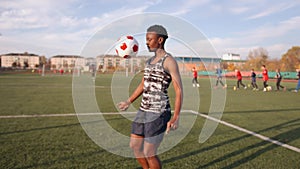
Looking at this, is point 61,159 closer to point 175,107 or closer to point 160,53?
point 175,107

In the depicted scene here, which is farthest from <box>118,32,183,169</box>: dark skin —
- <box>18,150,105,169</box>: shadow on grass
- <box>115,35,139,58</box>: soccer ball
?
<box>18,150,105,169</box>: shadow on grass

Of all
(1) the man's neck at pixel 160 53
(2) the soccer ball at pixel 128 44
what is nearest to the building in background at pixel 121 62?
(2) the soccer ball at pixel 128 44

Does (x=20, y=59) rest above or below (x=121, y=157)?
above

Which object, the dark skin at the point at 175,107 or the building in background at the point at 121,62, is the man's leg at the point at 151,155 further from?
the building in background at the point at 121,62

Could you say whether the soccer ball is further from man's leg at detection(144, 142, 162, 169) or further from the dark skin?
man's leg at detection(144, 142, 162, 169)

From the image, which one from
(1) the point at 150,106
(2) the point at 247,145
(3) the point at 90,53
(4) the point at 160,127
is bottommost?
(2) the point at 247,145

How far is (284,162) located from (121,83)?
313 cm

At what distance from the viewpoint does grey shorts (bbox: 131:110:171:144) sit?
2.99m

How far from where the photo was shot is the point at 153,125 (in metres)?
2.99

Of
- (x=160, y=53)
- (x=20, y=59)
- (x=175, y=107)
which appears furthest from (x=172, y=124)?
(x=20, y=59)

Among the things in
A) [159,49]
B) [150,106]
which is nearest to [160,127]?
[150,106]

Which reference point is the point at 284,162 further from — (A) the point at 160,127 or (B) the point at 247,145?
(A) the point at 160,127

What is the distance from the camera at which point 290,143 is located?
18.0ft

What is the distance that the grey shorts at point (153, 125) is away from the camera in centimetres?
299
